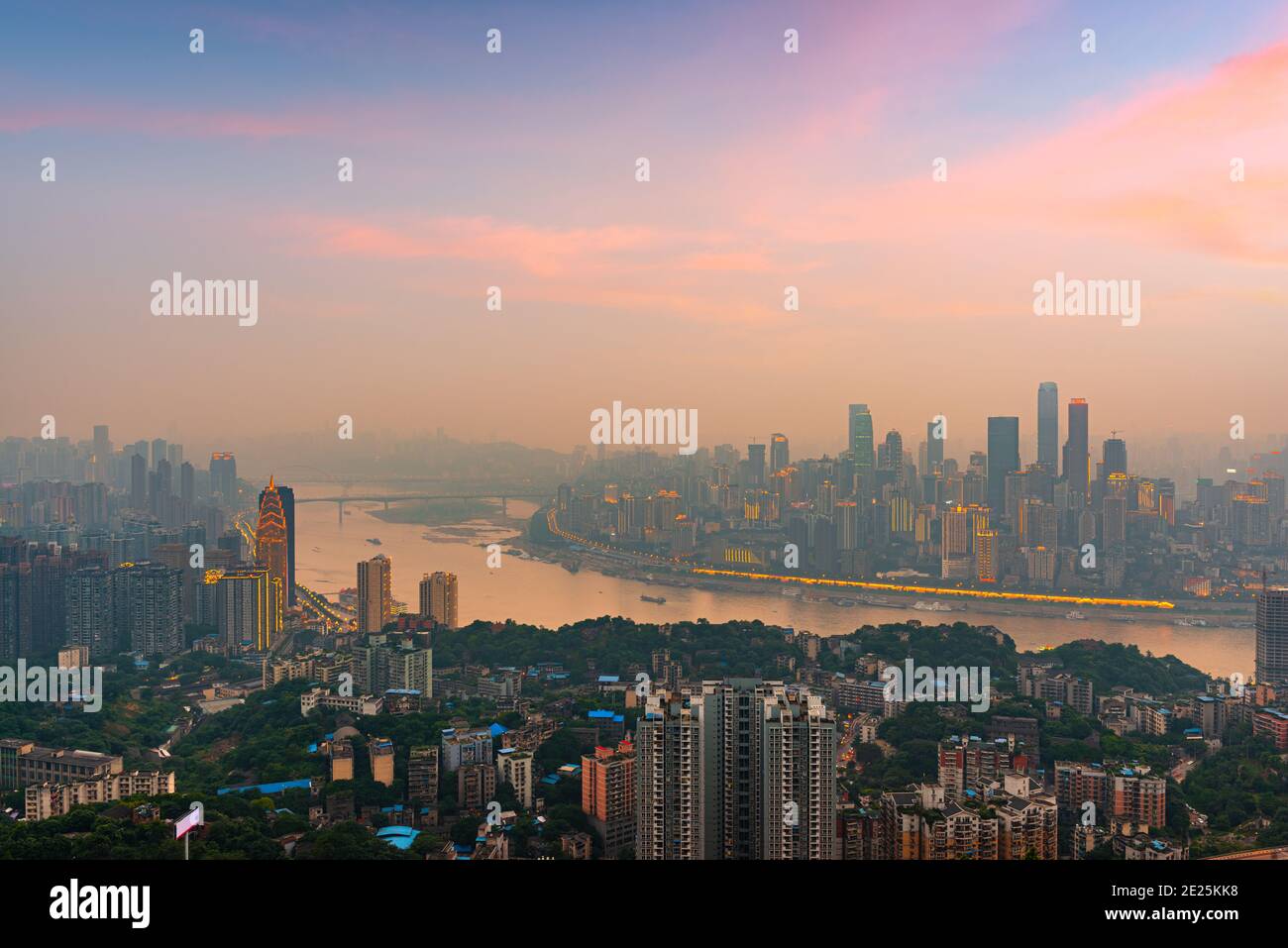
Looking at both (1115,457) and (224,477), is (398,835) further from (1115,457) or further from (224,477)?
(1115,457)

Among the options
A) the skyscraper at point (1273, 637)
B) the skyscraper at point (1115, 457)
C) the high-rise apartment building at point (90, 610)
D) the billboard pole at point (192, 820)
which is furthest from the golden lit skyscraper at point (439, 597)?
the skyscraper at point (1115, 457)

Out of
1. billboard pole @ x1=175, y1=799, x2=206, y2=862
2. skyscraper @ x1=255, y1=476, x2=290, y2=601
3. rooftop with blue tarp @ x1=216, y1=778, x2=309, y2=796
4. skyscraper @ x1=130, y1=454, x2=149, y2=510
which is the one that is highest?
skyscraper @ x1=130, y1=454, x2=149, y2=510

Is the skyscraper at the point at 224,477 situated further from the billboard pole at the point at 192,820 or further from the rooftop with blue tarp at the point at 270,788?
the billboard pole at the point at 192,820

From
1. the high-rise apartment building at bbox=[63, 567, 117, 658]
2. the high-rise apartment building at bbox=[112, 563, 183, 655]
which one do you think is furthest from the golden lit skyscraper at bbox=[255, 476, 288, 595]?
the high-rise apartment building at bbox=[63, 567, 117, 658]

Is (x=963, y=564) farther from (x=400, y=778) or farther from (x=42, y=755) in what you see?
(x=42, y=755)

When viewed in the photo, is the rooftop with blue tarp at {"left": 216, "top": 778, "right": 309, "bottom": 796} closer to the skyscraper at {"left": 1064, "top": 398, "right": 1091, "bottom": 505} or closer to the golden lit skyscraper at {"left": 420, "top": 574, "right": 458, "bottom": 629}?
the golden lit skyscraper at {"left": 420, "top": 574, "right": 458, "bottom": 629}

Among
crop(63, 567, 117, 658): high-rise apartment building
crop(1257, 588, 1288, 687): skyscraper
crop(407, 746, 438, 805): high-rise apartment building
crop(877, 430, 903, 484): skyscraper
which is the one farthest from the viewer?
crop(877, 430, 903, 484): skyscraper

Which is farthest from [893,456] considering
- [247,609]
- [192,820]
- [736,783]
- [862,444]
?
[192,820]
